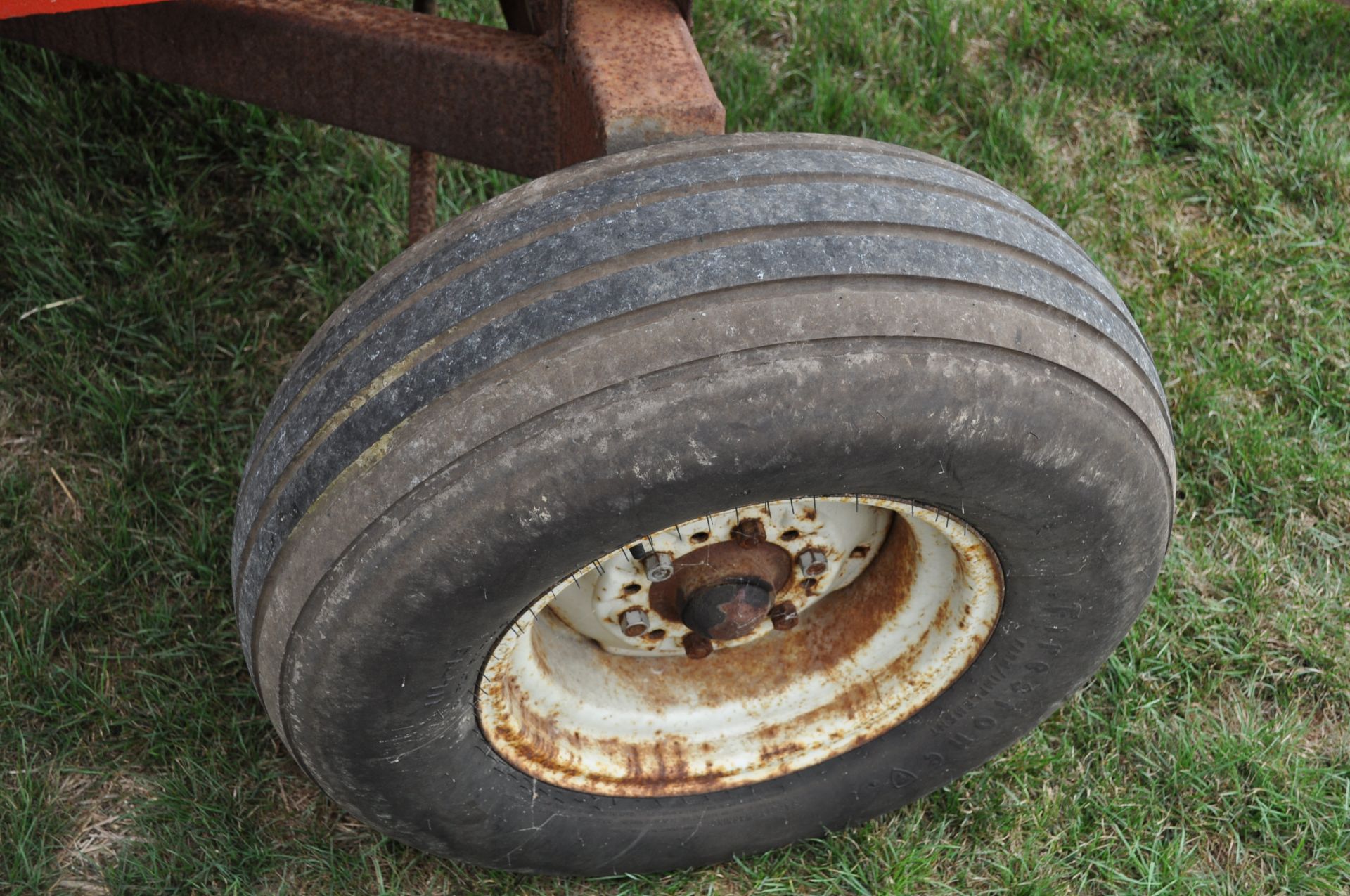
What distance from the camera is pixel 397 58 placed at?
2.00 meters

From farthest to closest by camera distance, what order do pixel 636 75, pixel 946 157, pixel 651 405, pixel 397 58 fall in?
pixel 946 157 → pixel 397 58 → pixel 636 75 → pixel 651 405

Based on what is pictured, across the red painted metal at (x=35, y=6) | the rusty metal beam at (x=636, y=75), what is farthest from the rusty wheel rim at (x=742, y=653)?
the red painted metal at (x=35, y=6)

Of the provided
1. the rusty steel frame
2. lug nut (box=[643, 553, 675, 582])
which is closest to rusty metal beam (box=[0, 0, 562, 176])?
the rusty steel frame

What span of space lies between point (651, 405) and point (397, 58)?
3.07ft

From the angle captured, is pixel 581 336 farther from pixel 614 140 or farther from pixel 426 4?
pixel 426 4

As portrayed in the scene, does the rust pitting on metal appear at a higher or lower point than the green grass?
higher

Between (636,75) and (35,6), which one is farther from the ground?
(35,6)

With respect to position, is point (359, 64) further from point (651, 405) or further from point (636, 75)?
point (651, 405)

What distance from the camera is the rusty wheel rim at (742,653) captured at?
1.86m

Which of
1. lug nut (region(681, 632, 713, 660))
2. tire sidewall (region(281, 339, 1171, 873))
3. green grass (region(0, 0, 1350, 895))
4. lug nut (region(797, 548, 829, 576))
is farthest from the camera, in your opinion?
green grass (region(0, 0, 1350, 895))

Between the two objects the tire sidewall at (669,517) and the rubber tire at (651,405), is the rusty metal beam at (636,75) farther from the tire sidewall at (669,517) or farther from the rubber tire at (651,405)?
the tire sidewall at (669,517)

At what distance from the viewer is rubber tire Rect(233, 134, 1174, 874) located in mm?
1400

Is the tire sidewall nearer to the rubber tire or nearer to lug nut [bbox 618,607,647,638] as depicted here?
the rubber tire

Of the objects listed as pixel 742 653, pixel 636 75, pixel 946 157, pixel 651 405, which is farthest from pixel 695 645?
pixel 946 157
